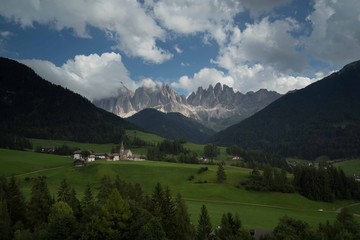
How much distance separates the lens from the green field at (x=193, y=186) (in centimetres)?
10006

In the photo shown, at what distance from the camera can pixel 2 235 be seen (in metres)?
59.0

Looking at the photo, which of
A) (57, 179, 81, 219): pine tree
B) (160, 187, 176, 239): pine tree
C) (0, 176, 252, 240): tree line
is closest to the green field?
(160, 187, 176, 239): pine tree

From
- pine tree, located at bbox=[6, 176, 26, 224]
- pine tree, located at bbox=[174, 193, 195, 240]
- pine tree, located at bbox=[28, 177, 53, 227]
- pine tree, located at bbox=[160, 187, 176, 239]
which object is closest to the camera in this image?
pine tree, located at bbox=[174, 193, 195, 240]

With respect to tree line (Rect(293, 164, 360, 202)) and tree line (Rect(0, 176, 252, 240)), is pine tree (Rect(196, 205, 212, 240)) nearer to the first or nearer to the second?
tree line (Rect(0, 176, 252, 240))

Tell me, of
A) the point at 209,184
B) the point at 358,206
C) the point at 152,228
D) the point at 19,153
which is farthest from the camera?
the point at 19,153

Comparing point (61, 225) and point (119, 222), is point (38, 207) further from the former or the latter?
point (119, 222)

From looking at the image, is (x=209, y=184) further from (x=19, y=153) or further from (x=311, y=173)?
(x=19, y=153)

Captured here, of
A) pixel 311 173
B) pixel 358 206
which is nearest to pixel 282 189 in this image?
pixel 311 173

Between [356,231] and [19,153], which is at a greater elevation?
[19,153]

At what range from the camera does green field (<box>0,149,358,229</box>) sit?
100 m

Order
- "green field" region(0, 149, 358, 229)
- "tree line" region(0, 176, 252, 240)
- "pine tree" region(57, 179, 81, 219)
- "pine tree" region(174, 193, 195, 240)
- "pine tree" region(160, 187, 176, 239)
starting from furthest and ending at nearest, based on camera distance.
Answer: "green field" region(0, 149, 358, 229) → "pine tree" region(57, 179, 81, 219) → "pine tree" region(160, 187, 176, 239) → "pine tree" region(174, 193, 195, 240) → "tree line" region(0, 176, 252, 240)

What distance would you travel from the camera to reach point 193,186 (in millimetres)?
133375

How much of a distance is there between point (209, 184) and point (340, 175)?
52032 mm

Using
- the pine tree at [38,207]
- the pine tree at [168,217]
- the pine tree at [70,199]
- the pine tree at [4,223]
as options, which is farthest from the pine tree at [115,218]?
the pine tree at [38,207]
